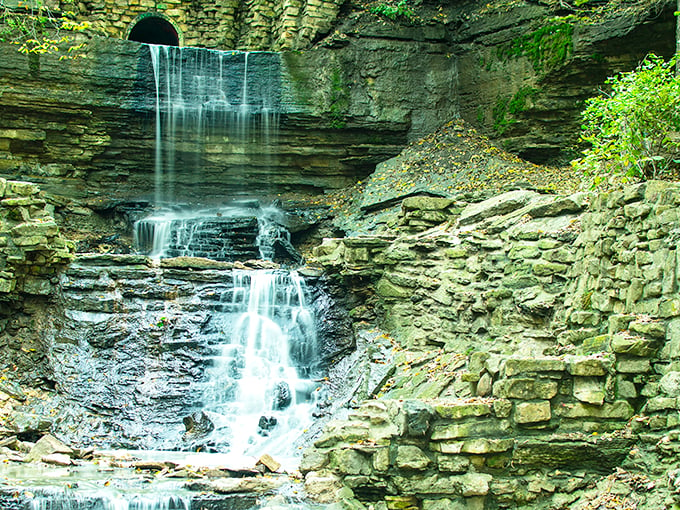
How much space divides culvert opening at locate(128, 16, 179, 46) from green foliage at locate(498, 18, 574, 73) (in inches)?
425

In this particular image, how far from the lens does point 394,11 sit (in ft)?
69.9

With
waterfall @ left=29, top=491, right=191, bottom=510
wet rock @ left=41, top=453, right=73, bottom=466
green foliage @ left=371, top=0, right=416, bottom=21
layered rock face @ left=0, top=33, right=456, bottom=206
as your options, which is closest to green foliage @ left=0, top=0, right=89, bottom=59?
layered rock face @ left=0, top=33, right=456, bottom=206

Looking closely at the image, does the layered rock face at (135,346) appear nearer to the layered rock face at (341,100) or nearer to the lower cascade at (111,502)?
the lower cascade at (111,502)

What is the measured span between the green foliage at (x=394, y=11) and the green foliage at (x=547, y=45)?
335 cm

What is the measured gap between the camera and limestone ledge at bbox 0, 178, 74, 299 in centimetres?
1308

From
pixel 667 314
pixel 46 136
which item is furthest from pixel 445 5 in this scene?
pixel 667 314

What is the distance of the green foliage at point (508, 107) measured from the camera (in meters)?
19.6

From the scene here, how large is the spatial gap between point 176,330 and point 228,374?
139 centimetres

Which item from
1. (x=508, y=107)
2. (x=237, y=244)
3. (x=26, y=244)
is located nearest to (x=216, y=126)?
(x=237, y=244)

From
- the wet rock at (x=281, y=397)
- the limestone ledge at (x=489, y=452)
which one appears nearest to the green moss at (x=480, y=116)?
the wet rock at (x=281, y=397)

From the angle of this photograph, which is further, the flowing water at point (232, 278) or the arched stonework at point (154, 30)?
the arched stonework at point (154, 30)

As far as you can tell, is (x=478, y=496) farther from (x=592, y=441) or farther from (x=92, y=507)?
(x=92, y=507)

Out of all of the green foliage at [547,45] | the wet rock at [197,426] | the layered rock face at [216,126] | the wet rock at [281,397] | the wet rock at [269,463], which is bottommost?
the wet rock at [269,463]

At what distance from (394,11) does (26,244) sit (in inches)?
510
